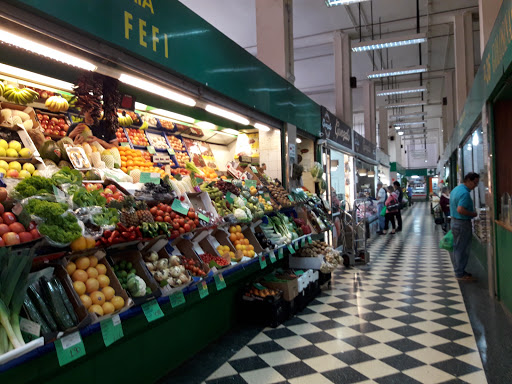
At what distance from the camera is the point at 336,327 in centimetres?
433

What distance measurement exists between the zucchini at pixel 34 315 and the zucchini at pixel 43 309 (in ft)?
0.05

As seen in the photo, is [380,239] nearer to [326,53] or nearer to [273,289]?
[326,53]

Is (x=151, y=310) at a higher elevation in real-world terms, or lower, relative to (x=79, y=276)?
lower

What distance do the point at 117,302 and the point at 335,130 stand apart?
8261 millimetres

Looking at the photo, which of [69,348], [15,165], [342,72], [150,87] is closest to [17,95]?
[15,165]

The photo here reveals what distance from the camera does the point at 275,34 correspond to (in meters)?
7.06

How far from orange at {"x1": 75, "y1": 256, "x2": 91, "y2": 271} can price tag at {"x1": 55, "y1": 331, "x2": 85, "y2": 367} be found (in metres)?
0.42

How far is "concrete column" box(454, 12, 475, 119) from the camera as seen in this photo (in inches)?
428

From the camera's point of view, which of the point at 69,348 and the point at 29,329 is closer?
the point at 29,329

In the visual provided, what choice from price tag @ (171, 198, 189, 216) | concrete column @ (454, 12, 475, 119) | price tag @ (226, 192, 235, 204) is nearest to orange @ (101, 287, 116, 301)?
price tag @ (171, 198, 189, 216)

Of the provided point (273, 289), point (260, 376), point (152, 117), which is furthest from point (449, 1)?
point (260, 376)

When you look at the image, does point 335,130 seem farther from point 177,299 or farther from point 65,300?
point 65,300

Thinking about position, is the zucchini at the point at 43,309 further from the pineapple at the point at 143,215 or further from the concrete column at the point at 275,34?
the concrete column at the point at 275,34

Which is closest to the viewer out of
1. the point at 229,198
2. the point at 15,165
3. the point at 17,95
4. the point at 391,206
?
the point at 15,165
